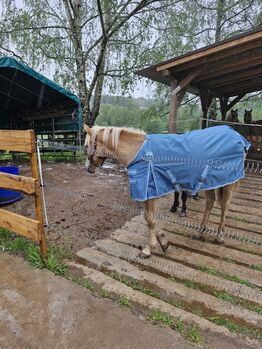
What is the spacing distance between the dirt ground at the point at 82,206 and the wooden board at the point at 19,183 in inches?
33.1

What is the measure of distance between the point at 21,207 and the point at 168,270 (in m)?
2.84

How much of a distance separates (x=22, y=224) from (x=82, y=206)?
1702 mm

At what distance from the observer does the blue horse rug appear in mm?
2523

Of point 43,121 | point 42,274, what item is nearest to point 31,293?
point 42,274

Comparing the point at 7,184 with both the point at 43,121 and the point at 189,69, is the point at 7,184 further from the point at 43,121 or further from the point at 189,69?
the point at 43,121

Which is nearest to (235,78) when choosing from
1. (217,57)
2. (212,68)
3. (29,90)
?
(212,68)

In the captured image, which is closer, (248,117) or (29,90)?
(29,90)

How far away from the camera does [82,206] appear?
421 centimetres

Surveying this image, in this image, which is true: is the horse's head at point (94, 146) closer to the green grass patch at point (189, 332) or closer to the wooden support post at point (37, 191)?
the wooden support post at point (37, 191)

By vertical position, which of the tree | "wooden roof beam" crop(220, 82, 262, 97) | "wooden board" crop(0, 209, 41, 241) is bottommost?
"wooden board" crop(0, 209, 41, 241)

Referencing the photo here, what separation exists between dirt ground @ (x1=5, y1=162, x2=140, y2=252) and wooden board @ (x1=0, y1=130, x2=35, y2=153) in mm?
1206

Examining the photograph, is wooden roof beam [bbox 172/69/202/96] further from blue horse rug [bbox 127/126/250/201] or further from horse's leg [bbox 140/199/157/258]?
horse's leg [bbox 140/199/157/258]

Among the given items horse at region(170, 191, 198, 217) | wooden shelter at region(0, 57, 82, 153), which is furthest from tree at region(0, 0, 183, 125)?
horse at region(170, 191, 198, 217)

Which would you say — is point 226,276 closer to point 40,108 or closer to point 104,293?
point 104,293
